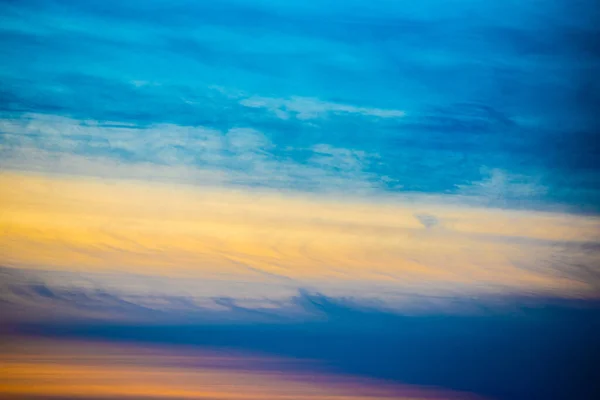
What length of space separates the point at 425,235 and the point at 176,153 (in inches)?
35.3

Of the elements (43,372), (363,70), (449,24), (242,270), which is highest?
(449,24)

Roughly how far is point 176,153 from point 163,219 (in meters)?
0.23

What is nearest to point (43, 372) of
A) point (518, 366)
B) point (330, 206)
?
point (330, 206)

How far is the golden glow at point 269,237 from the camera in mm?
2258

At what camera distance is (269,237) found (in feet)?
Answer: 7.61

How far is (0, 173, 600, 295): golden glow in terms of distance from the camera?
2258 mm

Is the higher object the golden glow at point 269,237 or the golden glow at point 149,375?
the golden glow at point 269,237

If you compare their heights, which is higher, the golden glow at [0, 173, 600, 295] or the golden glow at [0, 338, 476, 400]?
the golden glow at [0, 173, 600, 295]

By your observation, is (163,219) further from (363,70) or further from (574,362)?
(574,362)

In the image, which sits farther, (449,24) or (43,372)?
(449,24)

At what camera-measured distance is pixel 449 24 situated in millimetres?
2375

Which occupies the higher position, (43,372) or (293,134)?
Answer: (293,134)

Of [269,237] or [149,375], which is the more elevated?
[269,237]

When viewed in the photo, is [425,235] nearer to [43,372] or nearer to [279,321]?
[279,321]
